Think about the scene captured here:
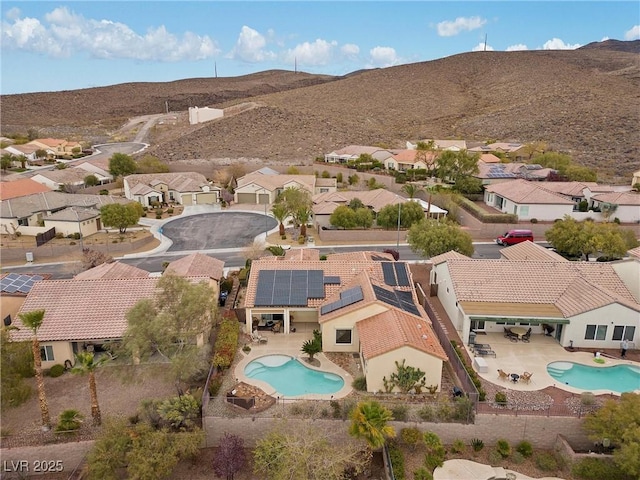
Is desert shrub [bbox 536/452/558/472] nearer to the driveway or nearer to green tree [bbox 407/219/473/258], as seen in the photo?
green tree [bbox 407/219/473/258]

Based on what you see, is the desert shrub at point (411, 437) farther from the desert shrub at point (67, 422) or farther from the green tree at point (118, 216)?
the green tree at point (118, 216)

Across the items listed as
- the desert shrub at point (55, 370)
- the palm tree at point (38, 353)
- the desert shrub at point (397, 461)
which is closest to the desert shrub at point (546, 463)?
the desert shrub at point (397, 461)

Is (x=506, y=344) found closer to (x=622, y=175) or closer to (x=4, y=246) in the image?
(x=4, y=246)

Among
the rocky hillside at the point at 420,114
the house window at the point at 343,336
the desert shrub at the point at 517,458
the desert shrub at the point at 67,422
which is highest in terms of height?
the rocky hillside at the point at 420,114

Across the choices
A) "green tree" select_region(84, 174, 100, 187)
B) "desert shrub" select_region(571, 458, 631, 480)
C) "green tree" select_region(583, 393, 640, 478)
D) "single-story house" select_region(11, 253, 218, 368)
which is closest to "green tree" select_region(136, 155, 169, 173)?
"green tree" select_region(84, 174, 100, 187)

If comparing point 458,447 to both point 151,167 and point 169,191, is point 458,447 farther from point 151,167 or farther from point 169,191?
point 151,167
